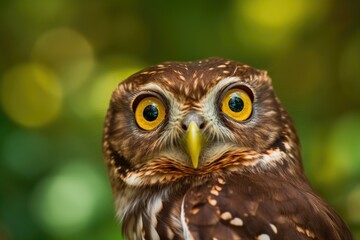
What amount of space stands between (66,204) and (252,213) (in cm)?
152

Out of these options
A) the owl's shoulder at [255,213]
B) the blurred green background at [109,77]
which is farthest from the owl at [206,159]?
the blurred green background at [109,77]

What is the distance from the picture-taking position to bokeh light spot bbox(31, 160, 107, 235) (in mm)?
4125

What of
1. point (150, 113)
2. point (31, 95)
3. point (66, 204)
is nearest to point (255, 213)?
point (150, 113)

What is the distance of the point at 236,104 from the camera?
10.5ft

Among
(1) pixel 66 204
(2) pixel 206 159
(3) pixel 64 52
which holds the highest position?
(3) pixel 64 52

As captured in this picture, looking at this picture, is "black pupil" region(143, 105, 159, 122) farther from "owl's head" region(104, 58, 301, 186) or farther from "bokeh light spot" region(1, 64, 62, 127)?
"bokeh light spot" region(1, 64, 62, 127)

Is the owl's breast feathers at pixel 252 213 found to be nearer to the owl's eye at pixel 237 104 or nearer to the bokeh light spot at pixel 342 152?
the owl's eye at pixel 237 104

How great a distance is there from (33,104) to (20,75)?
271 mm

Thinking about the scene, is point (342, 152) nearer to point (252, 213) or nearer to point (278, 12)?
point (278, 12)

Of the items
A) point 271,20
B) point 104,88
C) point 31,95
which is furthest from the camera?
point 31,95

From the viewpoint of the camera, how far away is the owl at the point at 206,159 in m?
2.85

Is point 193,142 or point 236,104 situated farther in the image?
point 236,104

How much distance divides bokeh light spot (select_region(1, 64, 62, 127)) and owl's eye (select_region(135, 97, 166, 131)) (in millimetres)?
1600

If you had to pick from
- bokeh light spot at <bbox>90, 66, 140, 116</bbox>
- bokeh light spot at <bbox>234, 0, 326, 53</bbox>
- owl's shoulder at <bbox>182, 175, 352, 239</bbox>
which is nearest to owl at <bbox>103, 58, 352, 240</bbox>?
owl's shoulder at <bbox>182, 175, 352, 239</bbox>
